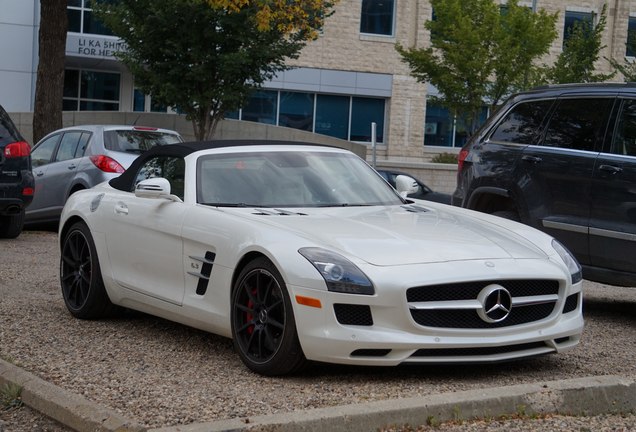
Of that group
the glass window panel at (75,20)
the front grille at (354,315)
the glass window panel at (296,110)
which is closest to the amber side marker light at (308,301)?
the front grille at (354,315)

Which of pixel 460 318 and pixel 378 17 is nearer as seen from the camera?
pixel 460 318

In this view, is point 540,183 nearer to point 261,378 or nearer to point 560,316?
point 560,316

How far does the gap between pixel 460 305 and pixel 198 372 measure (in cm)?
152

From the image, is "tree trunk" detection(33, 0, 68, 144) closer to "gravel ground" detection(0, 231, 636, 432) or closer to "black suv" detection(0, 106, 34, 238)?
"black suv" detection(0, 106, 34, 238)

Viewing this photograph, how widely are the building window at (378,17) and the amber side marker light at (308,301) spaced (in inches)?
1452

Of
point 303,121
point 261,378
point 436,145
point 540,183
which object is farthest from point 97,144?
point 436,145

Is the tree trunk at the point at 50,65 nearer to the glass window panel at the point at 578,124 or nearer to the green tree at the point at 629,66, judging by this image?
the glass window panel at the point at 578,124

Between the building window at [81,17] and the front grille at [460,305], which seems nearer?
the front grille at [460,305]

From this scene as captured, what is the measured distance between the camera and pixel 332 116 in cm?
4141

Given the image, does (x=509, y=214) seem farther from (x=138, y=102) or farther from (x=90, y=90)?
(x=138, y=102)

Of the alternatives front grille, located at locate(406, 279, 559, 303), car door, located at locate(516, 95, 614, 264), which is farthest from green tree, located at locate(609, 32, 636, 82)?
front grille, located at locate(406, 279, 559, 303)

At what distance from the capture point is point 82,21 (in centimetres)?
3644

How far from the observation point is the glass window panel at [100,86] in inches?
1518

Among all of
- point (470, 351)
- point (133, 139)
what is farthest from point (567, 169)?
point (133, 139)
